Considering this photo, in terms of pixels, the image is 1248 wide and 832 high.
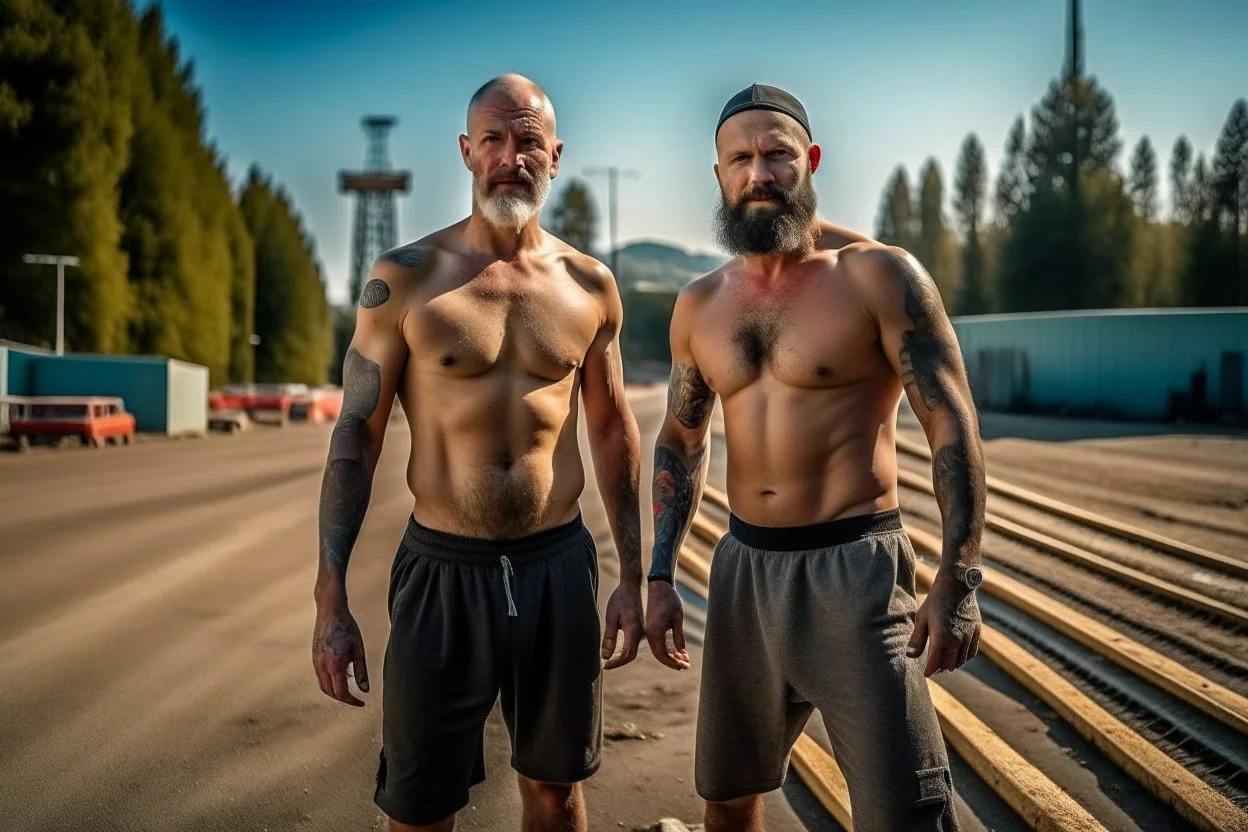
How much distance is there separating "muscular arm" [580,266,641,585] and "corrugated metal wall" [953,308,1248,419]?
24.3 m

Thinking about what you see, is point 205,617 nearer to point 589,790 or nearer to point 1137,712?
point 589,790

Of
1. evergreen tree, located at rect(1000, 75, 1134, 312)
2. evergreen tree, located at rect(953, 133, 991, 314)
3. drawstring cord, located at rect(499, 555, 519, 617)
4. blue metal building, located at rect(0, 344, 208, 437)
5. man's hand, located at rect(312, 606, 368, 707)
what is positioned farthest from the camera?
evergreen tree, located at rect(953, 133, 991, 314)

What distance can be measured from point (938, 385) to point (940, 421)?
0.30 ft

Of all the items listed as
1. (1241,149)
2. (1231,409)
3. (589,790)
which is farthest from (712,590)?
(1241,149)

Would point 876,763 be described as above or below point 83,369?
below

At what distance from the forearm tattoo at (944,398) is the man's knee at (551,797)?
4.19 feet

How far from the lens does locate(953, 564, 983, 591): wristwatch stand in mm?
2641

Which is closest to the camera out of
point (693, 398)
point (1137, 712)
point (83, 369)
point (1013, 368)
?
point (693, 398)

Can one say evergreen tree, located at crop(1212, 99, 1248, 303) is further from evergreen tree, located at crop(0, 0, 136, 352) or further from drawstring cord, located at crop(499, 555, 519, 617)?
drawstring cord, located at crop(499, 555, 519, 617)

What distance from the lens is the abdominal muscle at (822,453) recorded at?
9.56 feet

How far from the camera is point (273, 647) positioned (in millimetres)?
6219

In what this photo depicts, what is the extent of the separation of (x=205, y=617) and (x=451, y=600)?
4503 mm

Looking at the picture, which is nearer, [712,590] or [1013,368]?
[712,590]

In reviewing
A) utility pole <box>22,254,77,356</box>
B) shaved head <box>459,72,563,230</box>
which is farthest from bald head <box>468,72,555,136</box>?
utility pole <box>22,254,77,356</box>
